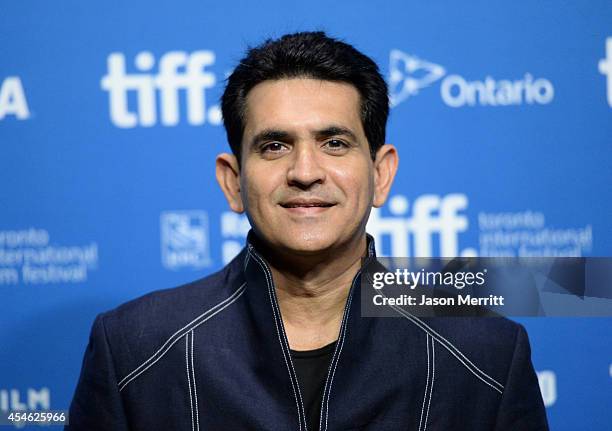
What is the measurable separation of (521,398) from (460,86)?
0.81 m

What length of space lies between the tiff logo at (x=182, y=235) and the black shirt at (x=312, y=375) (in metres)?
0.64

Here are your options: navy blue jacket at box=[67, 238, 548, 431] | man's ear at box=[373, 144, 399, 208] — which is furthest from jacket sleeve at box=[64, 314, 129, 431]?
man's ear at box=[373, 144, 399, 208]

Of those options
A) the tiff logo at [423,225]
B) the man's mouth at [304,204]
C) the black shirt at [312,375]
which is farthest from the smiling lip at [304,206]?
the tiff logo at [423,225]

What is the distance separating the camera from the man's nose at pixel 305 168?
3.75 feet

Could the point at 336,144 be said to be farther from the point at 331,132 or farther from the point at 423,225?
the point at 423,225

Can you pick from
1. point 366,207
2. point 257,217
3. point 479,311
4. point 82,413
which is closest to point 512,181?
point 479,311

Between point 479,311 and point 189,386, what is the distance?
0.51 metres

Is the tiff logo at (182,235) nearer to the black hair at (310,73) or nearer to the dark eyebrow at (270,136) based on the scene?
the black hair at (310,73)

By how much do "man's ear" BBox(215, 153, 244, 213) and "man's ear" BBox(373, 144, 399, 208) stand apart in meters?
0.24

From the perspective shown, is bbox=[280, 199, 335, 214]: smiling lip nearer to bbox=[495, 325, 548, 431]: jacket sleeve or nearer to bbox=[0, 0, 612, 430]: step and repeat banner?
bbox=[495, 325, 548, 431]: jacket sleeve

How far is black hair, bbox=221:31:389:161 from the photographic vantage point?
4.09ft

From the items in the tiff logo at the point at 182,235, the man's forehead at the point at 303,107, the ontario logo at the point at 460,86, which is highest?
the ontario logo at the point at 460,86

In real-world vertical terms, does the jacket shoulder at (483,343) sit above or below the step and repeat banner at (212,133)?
below

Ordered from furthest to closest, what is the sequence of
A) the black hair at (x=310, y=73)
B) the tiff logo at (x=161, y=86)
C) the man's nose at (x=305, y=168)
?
the tiff logo at (x=161, y=86)
the black hair at (x=310, y=73)
the man's nose at (x=305, y=168)
